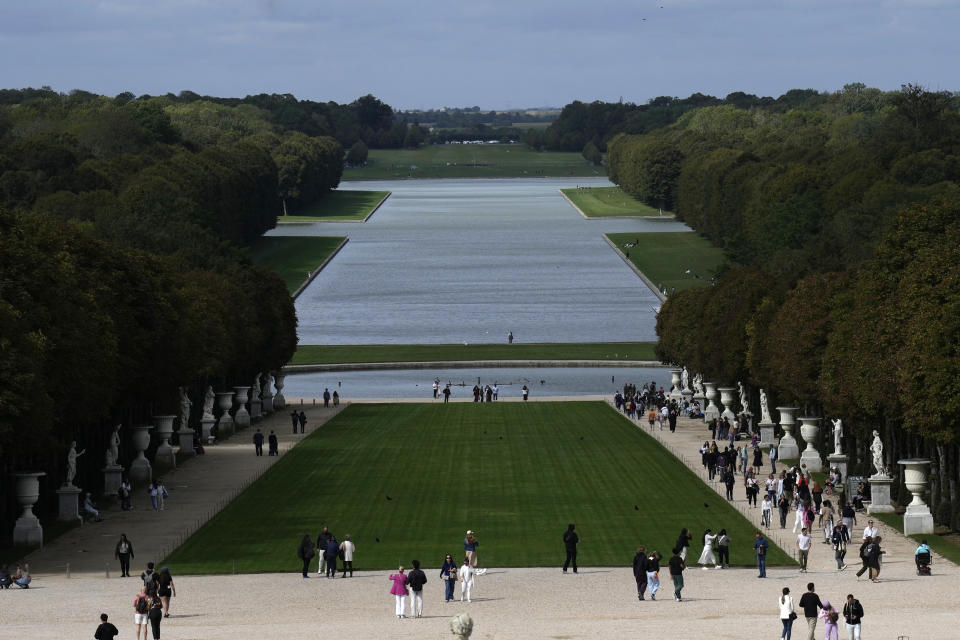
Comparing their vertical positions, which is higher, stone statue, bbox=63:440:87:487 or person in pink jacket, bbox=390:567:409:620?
stone statue, bbox=63:440:87:487

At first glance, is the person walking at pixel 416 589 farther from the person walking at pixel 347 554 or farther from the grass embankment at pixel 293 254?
the grass embankment at pixel 293 254

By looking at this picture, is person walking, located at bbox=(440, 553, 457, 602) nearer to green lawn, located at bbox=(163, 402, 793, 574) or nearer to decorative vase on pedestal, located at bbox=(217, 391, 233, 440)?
green lawn, located at bbox=(163, 402, 793, 574)

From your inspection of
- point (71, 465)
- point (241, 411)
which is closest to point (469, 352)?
point (241, 411)

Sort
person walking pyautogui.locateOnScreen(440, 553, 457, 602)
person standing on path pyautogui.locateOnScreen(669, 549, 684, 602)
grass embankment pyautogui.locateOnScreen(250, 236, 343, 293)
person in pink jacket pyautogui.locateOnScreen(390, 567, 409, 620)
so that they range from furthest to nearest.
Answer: grass embankment pyautogui.locateOnScreen(250, 236, 343, 293)
person walking pyautogui.locateOnScreen(440, 553, 457, 602)
person standing on path pyautogui.locateOnScreen(669, 549, 684, 602)
person in pink jacket pyautogui.locateOnScreen(390, 567, 409, 620)

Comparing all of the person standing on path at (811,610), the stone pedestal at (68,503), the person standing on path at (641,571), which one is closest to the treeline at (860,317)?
the person standing on path at (641,571)

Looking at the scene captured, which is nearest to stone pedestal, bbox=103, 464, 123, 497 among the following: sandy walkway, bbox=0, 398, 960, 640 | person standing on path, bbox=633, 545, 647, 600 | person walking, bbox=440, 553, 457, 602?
sandy walkway, bbox=0, 398, 960, 640

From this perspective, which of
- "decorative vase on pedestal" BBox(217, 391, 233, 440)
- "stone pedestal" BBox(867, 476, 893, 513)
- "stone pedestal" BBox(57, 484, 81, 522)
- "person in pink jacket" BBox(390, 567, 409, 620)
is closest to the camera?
"person in pink jacket" BBox(390, 567, 409, 620)

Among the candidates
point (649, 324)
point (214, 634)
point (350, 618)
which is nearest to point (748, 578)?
point (350, 618)

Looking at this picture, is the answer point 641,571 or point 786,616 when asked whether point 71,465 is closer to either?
point 641,571
